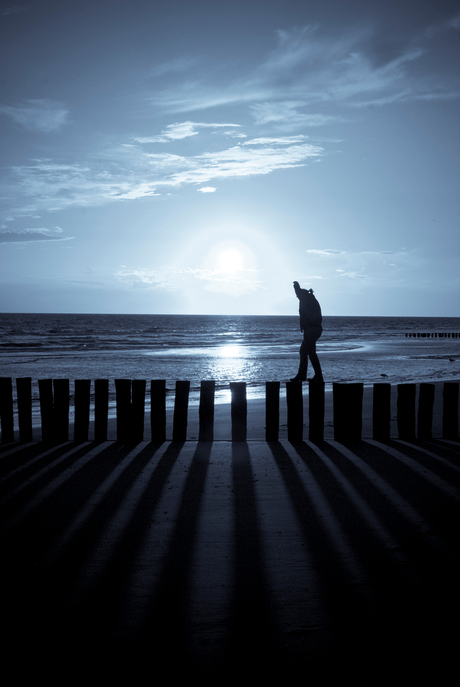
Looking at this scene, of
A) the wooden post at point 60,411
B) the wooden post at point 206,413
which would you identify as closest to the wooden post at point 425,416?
the wooden post at point 206,413

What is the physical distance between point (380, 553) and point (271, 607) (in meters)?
0.92

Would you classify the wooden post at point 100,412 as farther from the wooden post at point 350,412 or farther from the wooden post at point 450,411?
the wooden post at point 450,411

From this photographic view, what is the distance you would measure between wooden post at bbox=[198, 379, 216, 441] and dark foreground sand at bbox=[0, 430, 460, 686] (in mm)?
1071

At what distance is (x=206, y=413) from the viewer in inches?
231

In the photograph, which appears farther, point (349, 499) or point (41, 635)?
point (349, 499)

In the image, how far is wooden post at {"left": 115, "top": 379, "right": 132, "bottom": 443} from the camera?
5797 mm

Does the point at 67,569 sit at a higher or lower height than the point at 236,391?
lower

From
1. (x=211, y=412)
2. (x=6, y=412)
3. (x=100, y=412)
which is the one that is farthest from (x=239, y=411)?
(x=6, y=412)

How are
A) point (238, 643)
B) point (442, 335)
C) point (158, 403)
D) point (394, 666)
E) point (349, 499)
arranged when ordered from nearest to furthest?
point (394, 666) → point (238, 643) → point (349, 499) → point (158, 403) → point (442, 335)

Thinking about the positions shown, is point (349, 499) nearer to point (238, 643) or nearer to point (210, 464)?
point (210, 464)

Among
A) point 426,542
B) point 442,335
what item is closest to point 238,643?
point 426,542

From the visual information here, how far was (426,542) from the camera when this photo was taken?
10.2 ft

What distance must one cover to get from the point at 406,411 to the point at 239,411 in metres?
2.13

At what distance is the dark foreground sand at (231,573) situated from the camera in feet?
6.80
